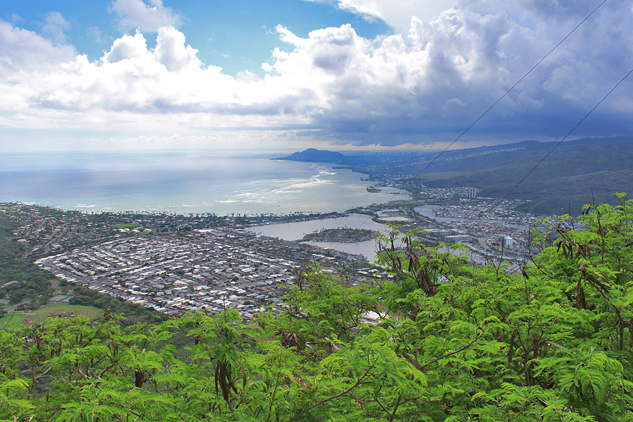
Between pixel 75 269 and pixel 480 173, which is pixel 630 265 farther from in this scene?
pixel 480 173

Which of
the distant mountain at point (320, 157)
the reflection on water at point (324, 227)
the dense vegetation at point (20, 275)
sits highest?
the distant mountain at point (320, 157)

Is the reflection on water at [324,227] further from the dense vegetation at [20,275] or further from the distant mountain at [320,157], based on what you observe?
the distant mountain at [320,157]

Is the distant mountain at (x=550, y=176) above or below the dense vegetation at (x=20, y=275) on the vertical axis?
above

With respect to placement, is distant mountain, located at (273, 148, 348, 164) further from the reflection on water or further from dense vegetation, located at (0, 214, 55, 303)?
dense vegetation, located at (0, 214, 55, 303)

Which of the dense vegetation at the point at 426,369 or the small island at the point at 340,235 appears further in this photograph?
the small island at the point at 340,235

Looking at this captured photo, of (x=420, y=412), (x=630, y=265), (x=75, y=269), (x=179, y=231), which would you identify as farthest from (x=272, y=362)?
(x=179, y=231)

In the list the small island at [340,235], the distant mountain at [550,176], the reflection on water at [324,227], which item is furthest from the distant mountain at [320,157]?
the small island at [340,235]

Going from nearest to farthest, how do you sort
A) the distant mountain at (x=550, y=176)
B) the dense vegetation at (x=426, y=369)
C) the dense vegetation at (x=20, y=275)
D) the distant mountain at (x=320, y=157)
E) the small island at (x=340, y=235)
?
1. the dense vegetation at (x=426, y=369)
2. the dense vegetation at (x=20, y=275)
3. the small island at (x=340, y=235)
4. the distant mountain at (x=550, y=176)
5. the distant mountain at (x=320, y=157)

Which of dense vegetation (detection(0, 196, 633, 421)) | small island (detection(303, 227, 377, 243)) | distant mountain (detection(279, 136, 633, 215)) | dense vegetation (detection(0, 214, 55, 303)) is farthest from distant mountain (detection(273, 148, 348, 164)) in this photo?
dense vegetation (detection(0, 196, 633, 421))
